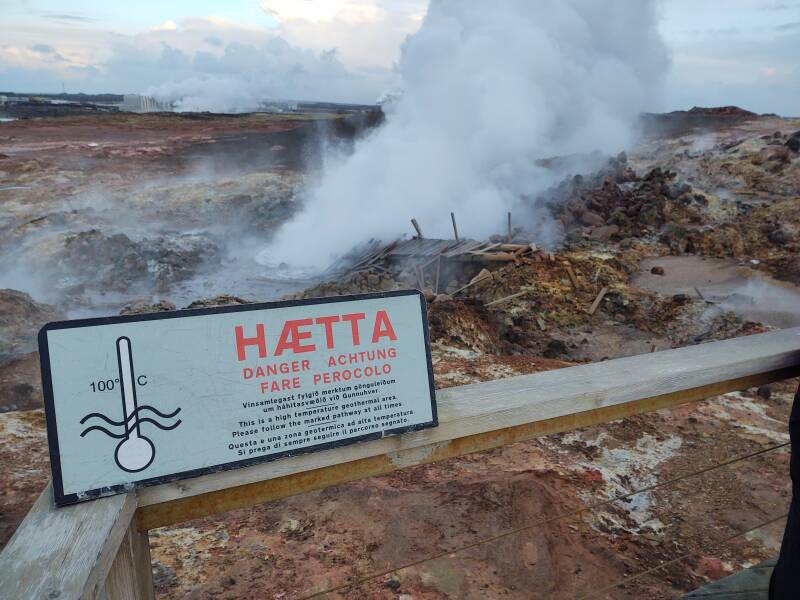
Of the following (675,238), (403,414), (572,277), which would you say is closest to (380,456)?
(403,414)

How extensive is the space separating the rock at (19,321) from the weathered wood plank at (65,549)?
7570 mm

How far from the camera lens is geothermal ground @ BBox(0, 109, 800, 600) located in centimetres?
312

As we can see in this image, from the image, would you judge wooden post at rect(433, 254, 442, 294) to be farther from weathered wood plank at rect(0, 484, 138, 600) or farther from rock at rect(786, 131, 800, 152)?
rock at rect(786, 131, 800, 152)

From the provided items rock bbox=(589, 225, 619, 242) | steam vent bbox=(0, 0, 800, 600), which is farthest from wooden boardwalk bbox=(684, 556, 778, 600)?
rock bbox=(589, 225, 619, 242)

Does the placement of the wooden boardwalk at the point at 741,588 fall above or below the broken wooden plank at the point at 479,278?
below

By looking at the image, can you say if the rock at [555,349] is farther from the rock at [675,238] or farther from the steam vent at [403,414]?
the rock at [675,238]

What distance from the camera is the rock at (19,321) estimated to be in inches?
313

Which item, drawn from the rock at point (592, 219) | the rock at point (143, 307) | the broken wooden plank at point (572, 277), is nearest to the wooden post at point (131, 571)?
the rock at point (143, 307)

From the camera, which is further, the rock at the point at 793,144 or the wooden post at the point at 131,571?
the rock at the point at 793,144

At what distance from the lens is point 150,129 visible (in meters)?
31.7


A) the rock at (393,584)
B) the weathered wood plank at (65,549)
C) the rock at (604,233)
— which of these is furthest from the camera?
the rock at (604,233)

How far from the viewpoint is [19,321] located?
28.5 ft

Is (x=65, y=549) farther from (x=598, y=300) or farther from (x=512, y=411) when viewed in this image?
(x=598, y=300)

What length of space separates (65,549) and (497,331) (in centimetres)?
834
